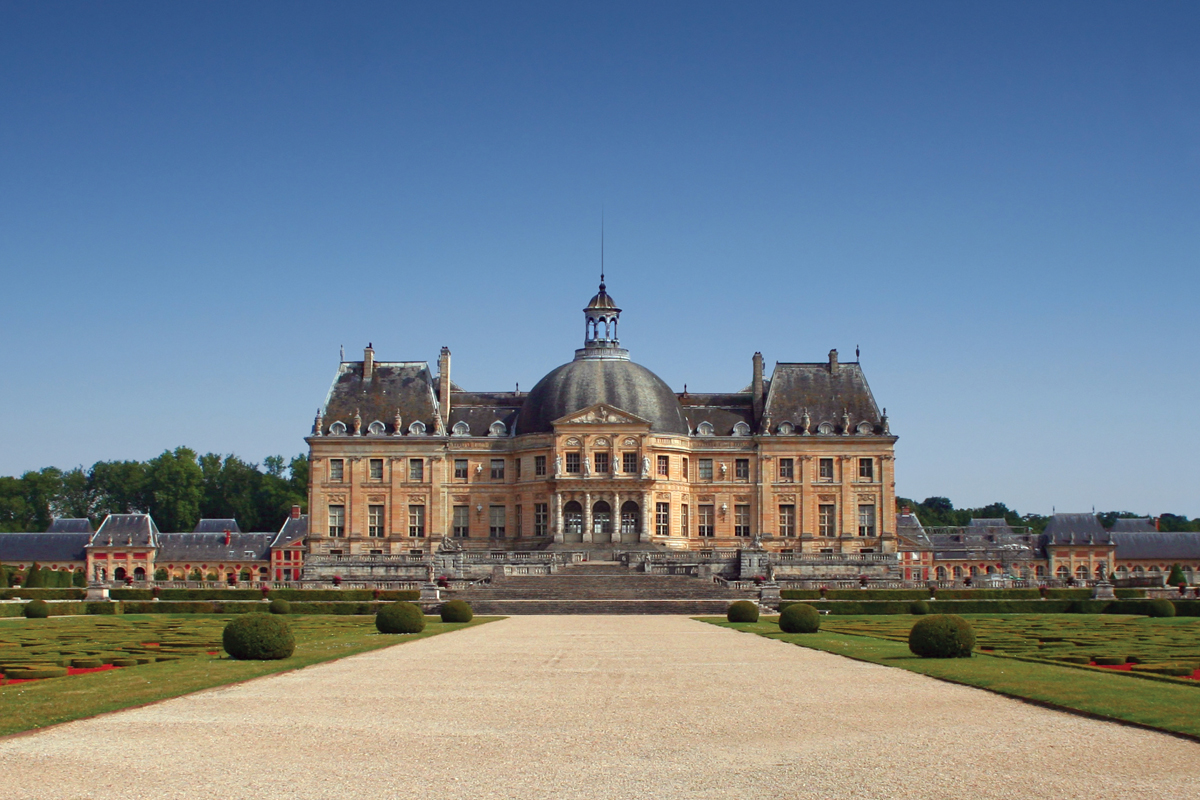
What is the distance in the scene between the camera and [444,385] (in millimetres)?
67250

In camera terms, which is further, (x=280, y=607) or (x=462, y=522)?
(x=462, y=522)

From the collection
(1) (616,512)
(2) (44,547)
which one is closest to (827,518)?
(1) (616,512)

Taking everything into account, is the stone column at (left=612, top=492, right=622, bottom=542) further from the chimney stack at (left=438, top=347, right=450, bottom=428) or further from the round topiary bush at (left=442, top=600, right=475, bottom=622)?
the round topiary bush at (left=442, top=600, right=475, bottom=622)

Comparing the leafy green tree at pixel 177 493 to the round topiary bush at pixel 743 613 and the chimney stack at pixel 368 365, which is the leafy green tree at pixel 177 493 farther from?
the round topiary bush at pixel 743 613

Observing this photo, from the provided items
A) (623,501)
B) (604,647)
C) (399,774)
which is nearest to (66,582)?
(623,501)

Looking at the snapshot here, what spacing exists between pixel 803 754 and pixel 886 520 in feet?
176

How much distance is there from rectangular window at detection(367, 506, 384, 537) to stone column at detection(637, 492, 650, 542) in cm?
1364

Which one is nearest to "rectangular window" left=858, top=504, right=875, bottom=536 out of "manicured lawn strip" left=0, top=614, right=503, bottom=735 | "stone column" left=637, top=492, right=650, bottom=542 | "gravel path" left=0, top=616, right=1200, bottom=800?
"stone column" left=637, top=492, right=650, bottom=542

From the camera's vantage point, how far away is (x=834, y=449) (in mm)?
65062

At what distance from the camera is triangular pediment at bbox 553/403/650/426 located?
→ 206 feet

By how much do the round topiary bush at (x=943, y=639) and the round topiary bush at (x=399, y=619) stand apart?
1333cm

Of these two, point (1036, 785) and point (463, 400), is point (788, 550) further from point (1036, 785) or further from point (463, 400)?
point (1036, 785)

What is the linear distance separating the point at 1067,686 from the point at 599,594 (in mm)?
31514

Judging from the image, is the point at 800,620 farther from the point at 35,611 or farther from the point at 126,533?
the point at 126,533
